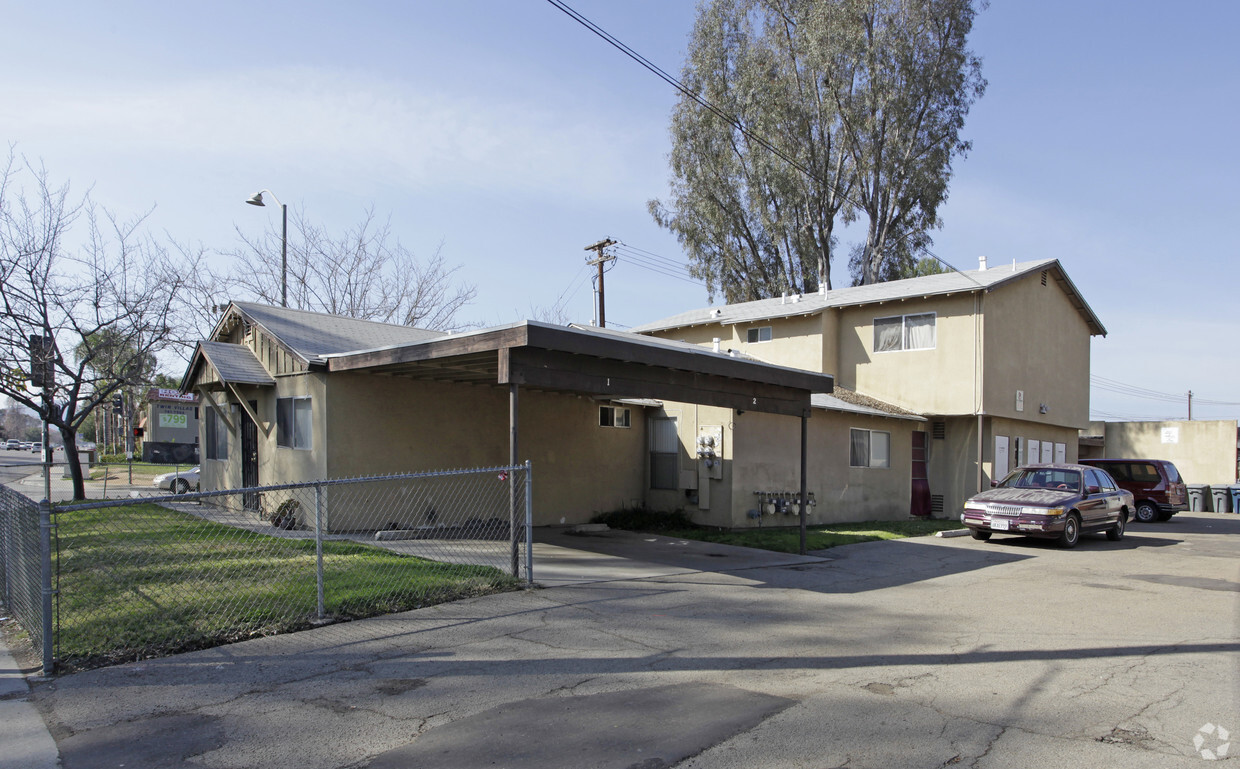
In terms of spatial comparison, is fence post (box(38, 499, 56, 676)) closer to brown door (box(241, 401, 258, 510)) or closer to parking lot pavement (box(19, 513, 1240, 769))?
parking lot pavement (box(19, 513, 1240, 769))

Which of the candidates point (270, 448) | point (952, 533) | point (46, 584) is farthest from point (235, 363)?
point (952, 533)

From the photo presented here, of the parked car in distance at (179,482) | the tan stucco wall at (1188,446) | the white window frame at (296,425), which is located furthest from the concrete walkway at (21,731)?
the tan stucco wall at (1188,446)

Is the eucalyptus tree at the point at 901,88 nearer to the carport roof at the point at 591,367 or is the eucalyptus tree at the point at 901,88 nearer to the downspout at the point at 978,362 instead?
the downspout at the point at 978,362

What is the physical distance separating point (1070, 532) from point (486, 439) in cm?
1143

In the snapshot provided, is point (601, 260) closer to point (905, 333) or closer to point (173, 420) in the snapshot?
point (905, 333)

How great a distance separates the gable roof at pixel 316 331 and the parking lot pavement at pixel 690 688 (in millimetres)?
7822

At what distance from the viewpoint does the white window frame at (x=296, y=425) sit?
14.2 meters

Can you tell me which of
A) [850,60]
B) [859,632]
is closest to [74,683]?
[859,632]

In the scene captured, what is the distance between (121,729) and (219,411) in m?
13.2

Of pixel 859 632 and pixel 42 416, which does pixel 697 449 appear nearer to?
pixel 859 632

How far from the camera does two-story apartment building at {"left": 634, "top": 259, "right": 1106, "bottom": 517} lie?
2117 centimetres

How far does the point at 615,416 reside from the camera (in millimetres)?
17844

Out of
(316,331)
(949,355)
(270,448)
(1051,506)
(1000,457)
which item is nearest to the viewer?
(1051,506)

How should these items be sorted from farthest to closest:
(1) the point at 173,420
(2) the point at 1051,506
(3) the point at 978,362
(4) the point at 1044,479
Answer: (1) the point at 173,420 < (3) the point at 978,362 < (4) the point at 1044,479 < (2) the point at 1051,506
